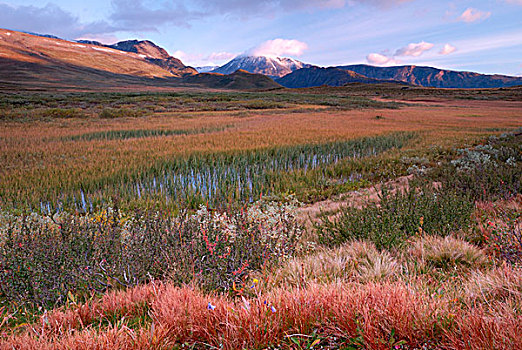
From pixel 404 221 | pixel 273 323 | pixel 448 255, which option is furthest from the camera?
pixel 404 221

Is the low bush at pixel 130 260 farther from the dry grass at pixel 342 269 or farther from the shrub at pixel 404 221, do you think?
the shrub at pixel 404 221

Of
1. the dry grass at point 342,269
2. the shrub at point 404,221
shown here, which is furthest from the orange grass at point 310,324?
the shrub at point 404,221

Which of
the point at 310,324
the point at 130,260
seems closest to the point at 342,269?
the point at 310,324

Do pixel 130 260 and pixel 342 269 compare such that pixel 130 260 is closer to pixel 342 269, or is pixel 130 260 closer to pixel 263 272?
pixel 263 272

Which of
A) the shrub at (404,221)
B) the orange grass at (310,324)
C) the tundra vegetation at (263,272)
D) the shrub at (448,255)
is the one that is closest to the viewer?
the orange grass at (310,324)

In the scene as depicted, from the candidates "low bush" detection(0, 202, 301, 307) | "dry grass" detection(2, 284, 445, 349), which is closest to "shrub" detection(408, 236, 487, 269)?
"dry grass" detection(2, 284, 445, 349)

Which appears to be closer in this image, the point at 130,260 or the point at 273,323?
the point at 273,323

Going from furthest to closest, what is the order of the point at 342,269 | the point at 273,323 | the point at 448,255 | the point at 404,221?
1. the point at 404,221
2. the point at 448,255
3. the point at 342,269
4. the point at 273,323

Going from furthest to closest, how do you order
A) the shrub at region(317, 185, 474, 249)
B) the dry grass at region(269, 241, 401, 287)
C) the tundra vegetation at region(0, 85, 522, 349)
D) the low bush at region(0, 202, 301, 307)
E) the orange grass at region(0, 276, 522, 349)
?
the shrub at region(317, 185, 474, 249)
the low bush at region(0, 202, 301, 307)
the dry grass at region(269, 241, 401, 287)
the tundra vegetation at region(0, 85, 522, 349)
the orange grass at region(0, 276, 522, 349)

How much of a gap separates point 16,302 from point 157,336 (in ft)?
6.54

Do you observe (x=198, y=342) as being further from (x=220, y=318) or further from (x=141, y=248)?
(x=141, y=248)

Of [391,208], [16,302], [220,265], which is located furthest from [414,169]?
[16,302]

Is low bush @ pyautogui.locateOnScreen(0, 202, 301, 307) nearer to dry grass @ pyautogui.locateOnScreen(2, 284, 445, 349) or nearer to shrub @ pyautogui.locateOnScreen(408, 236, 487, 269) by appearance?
dry grass @ pyautogui.locateOnScreen(2, 284, 445, 349)

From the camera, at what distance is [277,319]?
79.9 inches
